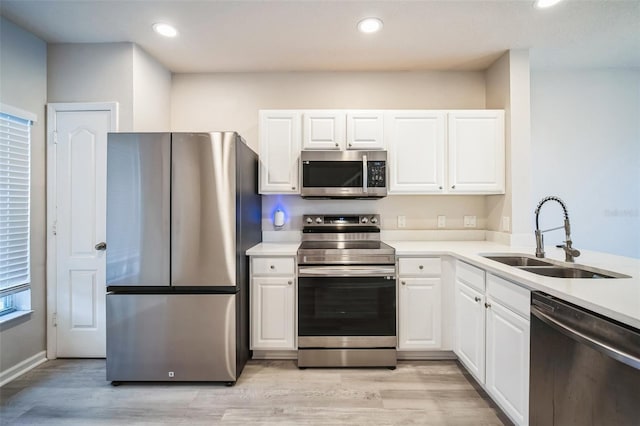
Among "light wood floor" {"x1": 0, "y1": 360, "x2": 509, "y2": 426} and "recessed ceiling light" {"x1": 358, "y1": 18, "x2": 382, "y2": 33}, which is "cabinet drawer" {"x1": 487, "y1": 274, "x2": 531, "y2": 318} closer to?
"light wood floor" {"x1": 0, "y1": 360, "x2": 509, "y2": 426}

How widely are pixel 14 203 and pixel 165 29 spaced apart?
1.75 meters

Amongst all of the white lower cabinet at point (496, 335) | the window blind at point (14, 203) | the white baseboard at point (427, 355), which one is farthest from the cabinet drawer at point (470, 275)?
the window blind at point (14, 203)

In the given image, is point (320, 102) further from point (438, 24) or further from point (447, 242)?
point (447, 242)

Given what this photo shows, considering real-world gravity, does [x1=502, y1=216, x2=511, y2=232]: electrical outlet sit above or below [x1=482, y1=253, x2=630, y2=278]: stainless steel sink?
above

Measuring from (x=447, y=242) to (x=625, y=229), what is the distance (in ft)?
6.09

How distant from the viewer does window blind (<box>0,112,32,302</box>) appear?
2143mm

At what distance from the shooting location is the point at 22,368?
223 centimetres

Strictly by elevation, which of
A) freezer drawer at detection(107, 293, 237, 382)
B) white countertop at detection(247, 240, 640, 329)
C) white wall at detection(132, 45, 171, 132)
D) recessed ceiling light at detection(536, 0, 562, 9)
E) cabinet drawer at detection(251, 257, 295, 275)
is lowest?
freezer drawer at detection(107, 293, 237, 382)

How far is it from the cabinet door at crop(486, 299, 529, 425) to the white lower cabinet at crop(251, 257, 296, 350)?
1381 millimetres

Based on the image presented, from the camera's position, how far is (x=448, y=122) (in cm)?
264

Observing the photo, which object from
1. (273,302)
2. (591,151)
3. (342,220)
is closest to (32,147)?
(273,302)

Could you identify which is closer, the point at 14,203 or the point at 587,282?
the point at 587,282

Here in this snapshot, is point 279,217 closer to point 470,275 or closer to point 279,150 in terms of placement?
point 279,150

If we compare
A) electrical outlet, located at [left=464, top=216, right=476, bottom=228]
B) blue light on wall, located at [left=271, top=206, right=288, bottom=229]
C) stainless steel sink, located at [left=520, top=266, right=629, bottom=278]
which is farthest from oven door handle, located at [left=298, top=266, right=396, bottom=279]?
electrical outlet, located at [left=464, top=216, right=476, bottom=228]
